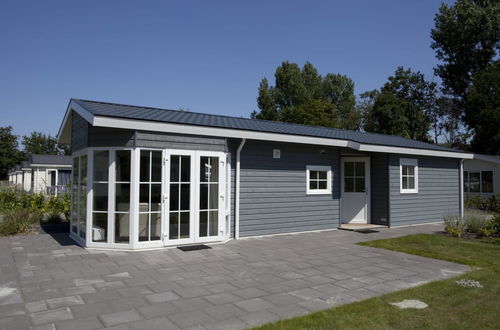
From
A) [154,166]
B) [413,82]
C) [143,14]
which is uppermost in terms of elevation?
[413,82]

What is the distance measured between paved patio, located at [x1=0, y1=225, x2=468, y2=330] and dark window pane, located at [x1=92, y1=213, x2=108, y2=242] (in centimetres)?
38

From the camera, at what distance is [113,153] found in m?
6.89

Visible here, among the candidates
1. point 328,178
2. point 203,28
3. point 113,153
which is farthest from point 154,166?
point 203,28

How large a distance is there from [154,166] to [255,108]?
1222 inches

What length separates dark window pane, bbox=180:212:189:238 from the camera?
23.7 ft

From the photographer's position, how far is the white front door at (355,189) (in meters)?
10.8

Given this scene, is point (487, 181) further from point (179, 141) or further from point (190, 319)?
point (190, 319)

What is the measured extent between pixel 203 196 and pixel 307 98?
30.6m

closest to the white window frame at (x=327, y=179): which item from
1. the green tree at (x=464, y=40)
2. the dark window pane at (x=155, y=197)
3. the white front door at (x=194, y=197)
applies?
the white front door at (x=194, y=197)

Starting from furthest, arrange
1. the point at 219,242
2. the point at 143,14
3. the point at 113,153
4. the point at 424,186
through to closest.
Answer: the point at 424,186 → the point at 143,14 → the point at 219,242 → the point at 113,153

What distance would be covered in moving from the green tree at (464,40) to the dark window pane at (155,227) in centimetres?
2875

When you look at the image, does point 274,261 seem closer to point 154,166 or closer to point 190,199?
point 190,199

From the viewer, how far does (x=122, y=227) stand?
22.8 ft

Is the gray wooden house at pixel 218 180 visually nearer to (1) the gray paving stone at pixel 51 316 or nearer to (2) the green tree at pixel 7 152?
(1) the gray paving stone at pixel 51 316
